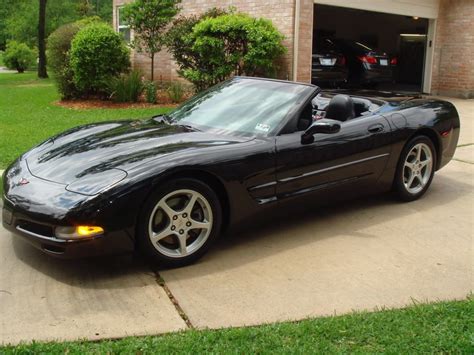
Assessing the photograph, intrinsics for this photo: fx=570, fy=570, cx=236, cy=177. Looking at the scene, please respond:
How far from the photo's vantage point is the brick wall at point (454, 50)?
1623 centimetres

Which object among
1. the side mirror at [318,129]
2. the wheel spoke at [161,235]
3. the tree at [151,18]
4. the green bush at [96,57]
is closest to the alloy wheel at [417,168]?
the side mirror at [318,129]

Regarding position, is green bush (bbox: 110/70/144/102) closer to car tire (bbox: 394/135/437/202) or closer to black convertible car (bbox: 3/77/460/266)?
black convertible car (bbox: 3/77/460/266)

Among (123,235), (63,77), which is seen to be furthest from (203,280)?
(63,77)

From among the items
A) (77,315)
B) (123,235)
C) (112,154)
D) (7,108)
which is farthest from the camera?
(7,108)

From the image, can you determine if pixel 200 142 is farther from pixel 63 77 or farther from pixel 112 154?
pixel 63 77

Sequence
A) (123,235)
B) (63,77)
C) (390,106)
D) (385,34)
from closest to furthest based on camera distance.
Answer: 1. (123,235)
2. (390,106)
3. (63,77)
4. (385,34)

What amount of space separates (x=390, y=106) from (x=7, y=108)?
9.72m

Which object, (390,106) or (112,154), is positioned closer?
(112,154)

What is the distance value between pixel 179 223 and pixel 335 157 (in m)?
1.60

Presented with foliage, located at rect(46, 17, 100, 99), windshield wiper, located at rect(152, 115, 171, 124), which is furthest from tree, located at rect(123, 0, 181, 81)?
windshield wiper, located at rect(152, 115, 171, 124)

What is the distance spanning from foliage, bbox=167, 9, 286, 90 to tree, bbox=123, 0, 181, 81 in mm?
932

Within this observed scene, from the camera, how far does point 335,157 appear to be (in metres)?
4.87

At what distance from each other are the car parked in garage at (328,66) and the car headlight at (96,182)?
1173 centimetres

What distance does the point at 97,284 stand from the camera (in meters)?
3.76
